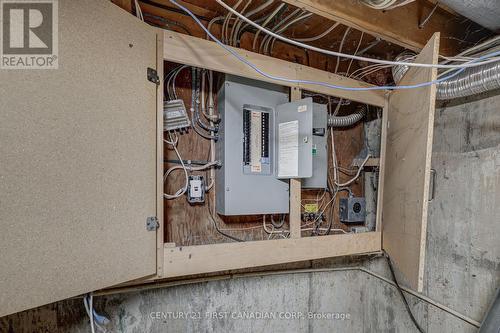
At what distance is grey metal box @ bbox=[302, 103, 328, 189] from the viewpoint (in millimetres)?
1455

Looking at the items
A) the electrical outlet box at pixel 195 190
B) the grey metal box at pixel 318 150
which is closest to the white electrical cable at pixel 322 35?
the grey metal box at pixel 318 150

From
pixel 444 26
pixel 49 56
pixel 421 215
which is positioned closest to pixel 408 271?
pixel 421 215

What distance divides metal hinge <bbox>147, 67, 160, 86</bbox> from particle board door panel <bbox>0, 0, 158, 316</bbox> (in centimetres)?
2

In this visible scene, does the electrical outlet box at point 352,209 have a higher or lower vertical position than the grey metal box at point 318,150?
lower

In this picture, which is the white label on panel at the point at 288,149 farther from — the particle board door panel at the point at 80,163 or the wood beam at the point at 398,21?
the particle board door panel at the point at 80,163

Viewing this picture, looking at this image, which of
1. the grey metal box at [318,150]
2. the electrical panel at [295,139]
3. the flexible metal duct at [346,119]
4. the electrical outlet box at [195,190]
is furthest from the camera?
the flexible metal duct at [346,119]

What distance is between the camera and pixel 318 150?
1.48 m

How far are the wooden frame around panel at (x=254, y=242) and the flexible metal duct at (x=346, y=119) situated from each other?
0.22 metres

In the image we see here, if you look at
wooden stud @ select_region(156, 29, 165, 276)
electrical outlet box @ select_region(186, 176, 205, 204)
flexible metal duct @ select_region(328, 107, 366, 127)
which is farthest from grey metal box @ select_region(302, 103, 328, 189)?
wooden stud @ select_region(156, 29, 165, 276)

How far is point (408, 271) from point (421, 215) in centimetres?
31

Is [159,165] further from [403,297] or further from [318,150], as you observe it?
[403,297]

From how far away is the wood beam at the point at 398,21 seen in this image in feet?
3.43

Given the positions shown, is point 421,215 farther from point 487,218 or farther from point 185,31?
point 185,31

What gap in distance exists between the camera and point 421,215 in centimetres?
113
